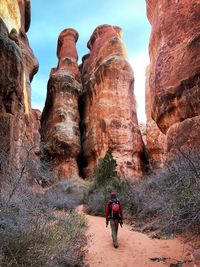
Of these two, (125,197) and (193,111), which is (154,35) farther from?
(125,197)

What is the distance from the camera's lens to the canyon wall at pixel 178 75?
11.3 metres

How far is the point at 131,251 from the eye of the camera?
26.7 ft

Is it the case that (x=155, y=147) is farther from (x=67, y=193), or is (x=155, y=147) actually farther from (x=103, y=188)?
(x=103, y=188)

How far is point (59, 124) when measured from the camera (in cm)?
2786

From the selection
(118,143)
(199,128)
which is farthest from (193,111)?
(118,143)

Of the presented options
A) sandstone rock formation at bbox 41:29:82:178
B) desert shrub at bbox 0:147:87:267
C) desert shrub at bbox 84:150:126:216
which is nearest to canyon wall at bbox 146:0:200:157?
desert shrub at bbox 84:150:126:216

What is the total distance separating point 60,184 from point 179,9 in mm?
12825

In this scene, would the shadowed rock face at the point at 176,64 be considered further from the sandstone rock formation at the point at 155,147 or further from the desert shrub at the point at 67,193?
the sandstone rock formation at the point at 155,147

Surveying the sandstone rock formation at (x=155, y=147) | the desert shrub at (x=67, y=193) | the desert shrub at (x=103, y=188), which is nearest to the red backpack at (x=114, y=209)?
the desert shrub at (x=103, y=188)

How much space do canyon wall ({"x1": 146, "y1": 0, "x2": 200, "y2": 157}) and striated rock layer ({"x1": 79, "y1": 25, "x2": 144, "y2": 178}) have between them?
12441 mm

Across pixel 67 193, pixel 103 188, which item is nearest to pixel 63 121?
pixel 67 193

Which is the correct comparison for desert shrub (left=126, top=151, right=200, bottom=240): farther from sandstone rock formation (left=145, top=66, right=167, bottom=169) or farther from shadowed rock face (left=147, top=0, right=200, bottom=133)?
sandstone rock formation (left=145, top=66, right=167, bottom=169)

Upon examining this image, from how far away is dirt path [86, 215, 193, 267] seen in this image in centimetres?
721

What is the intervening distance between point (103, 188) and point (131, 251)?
8195 millimetres
